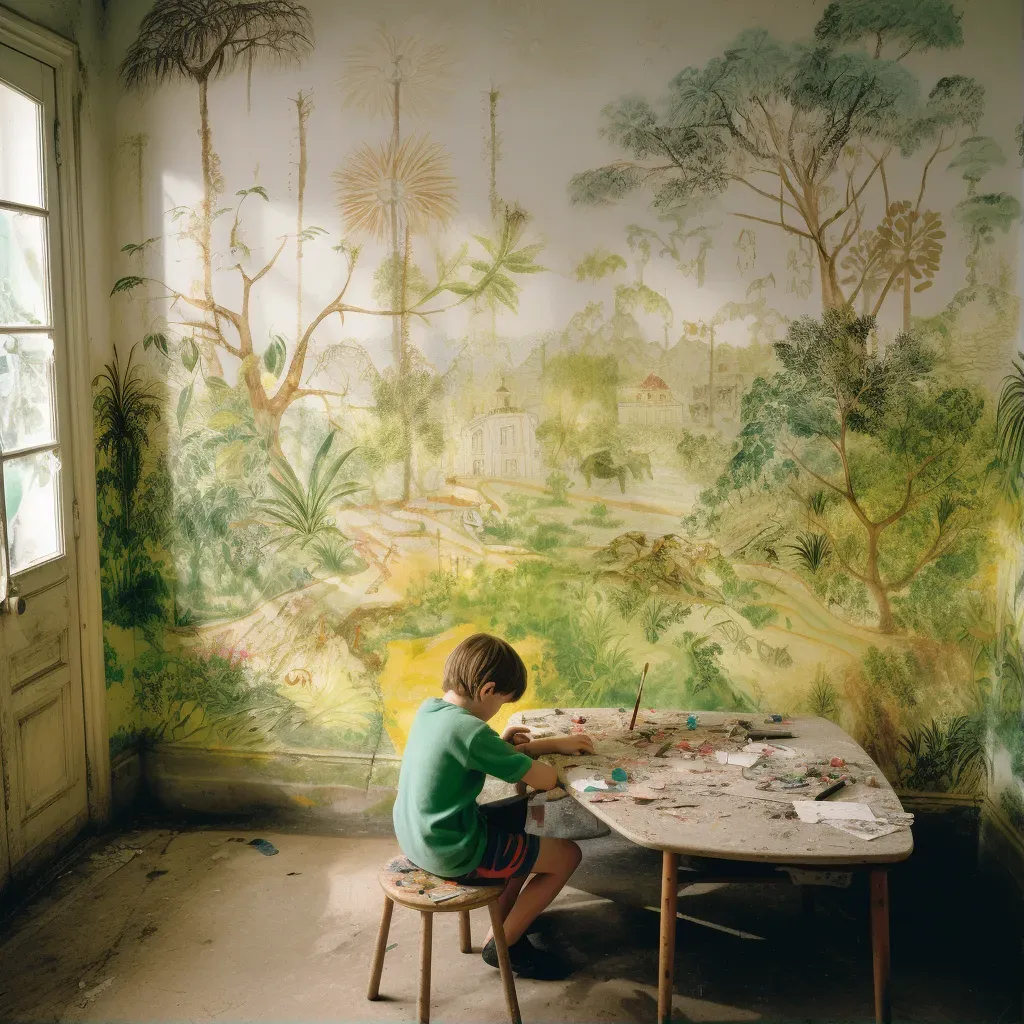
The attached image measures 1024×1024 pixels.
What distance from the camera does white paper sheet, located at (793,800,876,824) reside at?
2.74 m

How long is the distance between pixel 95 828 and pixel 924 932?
3.05m

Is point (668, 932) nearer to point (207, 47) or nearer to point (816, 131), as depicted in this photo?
point (816, 131)

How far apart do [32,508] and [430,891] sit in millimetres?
2016

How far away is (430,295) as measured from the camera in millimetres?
3885

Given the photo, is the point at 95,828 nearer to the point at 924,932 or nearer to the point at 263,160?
the point at 263,160

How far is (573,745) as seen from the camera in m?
3.18

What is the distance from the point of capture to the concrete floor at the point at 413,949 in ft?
9.82

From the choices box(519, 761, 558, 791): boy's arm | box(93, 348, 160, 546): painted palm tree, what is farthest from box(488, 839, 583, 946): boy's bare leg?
box(93, 348, 160, 546): painted palm tree

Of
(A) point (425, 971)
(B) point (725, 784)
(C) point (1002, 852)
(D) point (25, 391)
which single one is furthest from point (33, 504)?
(C) point (1002, 852)

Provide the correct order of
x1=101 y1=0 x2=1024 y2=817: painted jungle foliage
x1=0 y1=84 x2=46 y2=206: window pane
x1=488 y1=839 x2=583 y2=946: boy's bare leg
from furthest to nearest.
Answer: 1. x1=101 y1=0 x2=1024 y2=817: painted jungle foliage
2. x1=0 y1=84 x2=46 y2=206: window pane
3. x1=488 y1=839 x2=583 y2=946: boy's bare leg

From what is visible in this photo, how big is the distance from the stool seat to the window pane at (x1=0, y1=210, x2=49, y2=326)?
2.25 meters

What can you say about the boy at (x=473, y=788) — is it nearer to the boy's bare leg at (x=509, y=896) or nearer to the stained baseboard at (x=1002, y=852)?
the boy's bare leg at (x=509, y=896)

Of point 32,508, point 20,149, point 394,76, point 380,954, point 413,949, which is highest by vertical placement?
point 394,76

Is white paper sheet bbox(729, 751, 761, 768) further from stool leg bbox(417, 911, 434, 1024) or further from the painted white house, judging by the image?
the painted white house
